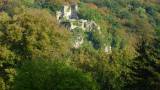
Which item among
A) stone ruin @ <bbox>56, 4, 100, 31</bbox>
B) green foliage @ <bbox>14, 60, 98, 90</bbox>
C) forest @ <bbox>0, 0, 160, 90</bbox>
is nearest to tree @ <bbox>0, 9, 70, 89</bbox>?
forest @ <bbox>0, 0, 160, 90</bbox>

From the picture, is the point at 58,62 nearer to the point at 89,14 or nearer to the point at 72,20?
the point at 72,20

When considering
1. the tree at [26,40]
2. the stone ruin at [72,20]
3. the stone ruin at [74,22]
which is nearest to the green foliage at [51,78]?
the tree at [26,40]

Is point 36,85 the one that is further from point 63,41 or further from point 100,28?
point 100,28

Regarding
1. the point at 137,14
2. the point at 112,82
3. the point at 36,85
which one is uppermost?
the point at 36,85

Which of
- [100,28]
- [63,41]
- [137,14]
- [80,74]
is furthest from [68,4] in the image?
[80,74]

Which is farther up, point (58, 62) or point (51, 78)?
point (58, 62)

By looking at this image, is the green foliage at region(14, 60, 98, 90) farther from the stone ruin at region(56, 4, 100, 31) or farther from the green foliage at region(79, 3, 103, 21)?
the green foliage at region(79, 3, 103, 21)

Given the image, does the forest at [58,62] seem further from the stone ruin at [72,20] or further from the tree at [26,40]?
the stone ruin at [72,20]

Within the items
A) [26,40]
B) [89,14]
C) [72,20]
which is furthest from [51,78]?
[89,14]

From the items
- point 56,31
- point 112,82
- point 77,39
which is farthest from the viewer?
point 77,39
